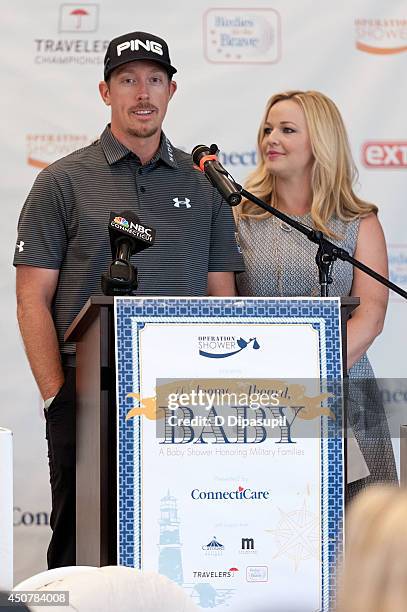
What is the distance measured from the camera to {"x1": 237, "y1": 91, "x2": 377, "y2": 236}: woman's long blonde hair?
12.7ft

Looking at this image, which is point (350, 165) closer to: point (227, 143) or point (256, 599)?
point (227, 143)

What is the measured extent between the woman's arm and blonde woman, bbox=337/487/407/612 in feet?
9.14

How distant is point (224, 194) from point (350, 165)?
1.52 m

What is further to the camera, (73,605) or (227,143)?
(227,143)

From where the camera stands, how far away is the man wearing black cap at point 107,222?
130 inches

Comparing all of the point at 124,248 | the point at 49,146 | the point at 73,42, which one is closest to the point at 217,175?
the point at 124,248

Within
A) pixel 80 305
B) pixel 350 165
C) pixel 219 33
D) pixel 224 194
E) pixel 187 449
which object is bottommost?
pixel 187 449

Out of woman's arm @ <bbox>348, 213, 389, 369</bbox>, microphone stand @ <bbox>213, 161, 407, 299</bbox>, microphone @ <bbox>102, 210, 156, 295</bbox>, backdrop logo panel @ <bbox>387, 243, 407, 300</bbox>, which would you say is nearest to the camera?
microphone @ <bbox>102, 210, 156, 295</bbox>

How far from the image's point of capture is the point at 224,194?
265cm

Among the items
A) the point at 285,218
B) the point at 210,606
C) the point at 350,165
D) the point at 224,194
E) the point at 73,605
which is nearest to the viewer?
the point at 73,605

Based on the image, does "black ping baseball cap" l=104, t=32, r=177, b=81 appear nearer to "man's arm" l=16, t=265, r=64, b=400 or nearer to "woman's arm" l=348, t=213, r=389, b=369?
"man's arm" l=16, t=265, r=64, b=400

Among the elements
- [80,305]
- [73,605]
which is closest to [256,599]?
[80,305]

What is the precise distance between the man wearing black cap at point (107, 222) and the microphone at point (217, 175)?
0.54 m

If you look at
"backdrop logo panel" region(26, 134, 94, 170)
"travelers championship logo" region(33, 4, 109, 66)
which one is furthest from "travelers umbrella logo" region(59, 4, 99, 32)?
"backdrop logo panel" region(26, 134, 94, 170)
